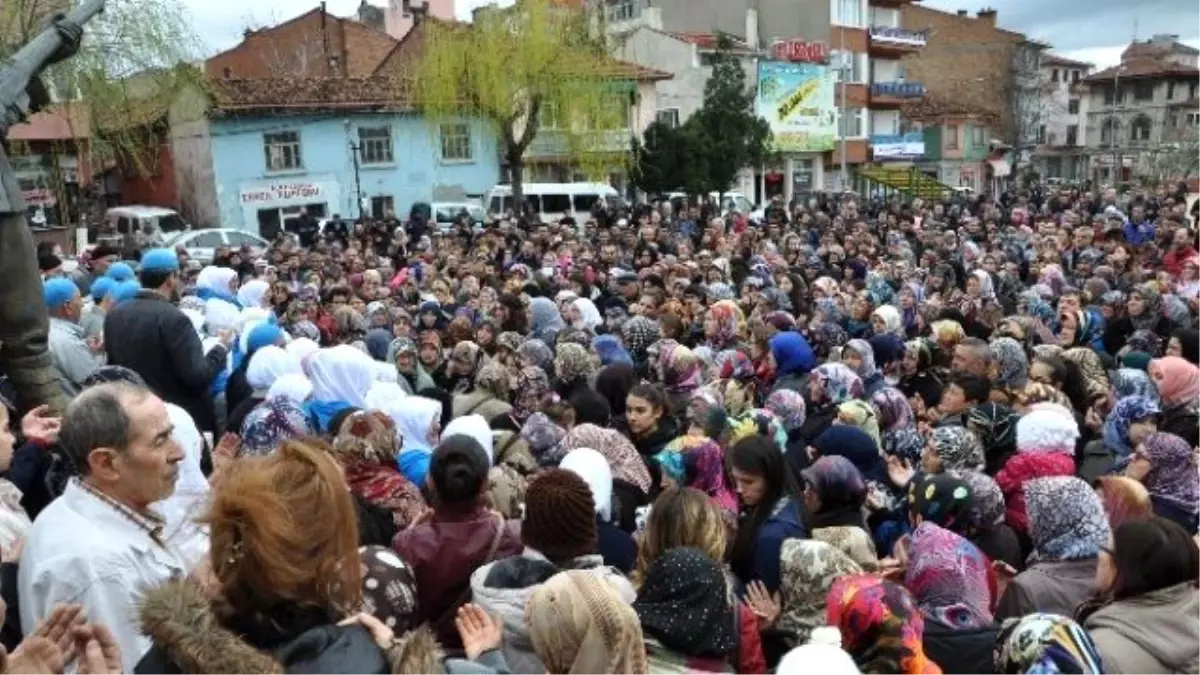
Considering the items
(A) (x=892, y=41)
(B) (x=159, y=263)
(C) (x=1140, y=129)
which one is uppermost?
(A) (x=892, y=41)

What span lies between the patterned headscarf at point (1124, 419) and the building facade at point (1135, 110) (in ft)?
227

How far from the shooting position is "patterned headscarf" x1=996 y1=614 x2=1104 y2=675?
2.60m

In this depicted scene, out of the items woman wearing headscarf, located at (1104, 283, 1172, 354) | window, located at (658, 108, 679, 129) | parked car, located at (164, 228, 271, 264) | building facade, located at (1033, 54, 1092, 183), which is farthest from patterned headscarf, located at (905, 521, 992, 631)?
building facade, located at (1033, 54, 1092, 183)

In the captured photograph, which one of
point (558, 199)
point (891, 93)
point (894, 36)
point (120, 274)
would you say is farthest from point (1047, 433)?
point (894, 36)

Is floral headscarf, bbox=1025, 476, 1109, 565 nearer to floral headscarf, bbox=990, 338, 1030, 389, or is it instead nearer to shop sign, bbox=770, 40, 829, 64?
floral headscarf, bbox=990, 338, 1030, 389

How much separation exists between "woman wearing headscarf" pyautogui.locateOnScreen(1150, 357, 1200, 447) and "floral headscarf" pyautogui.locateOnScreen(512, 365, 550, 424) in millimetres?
3356

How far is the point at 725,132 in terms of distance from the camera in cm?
3300

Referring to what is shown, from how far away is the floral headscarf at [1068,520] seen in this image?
3.38 m

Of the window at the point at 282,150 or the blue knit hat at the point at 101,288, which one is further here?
the window at the point at 282,150

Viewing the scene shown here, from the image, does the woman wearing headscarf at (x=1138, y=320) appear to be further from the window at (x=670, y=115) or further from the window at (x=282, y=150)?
the window at (x=670, y=115)

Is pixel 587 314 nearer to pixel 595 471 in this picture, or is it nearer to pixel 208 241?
pixel 595 471

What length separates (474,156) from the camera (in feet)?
110

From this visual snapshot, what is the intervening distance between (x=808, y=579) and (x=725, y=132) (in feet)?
102

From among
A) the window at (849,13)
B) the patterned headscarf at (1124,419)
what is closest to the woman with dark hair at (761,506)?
the patterned headscarf at (1124,419)
